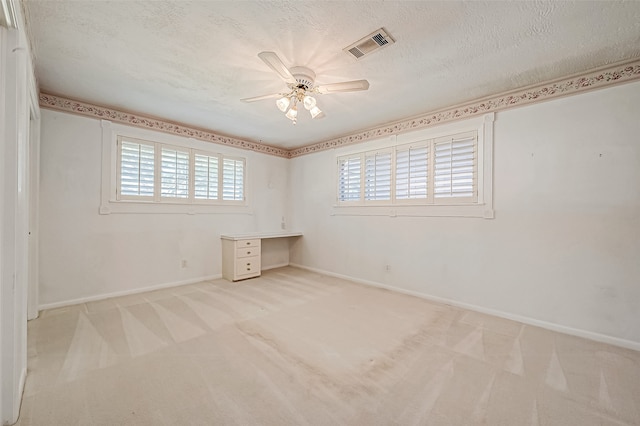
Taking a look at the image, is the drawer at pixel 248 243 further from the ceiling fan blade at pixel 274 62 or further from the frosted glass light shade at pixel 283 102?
the ceiling fan blade at pixel 274 62

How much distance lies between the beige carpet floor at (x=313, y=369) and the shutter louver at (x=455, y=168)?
4.93 feet

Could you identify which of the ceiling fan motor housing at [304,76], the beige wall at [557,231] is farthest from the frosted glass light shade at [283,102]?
the beige wall at [557,231]

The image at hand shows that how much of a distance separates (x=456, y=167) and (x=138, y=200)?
4.42 m

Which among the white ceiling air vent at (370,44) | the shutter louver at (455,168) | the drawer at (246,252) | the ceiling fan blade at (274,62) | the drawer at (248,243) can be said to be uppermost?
the white ceiling air vent at (370,44)

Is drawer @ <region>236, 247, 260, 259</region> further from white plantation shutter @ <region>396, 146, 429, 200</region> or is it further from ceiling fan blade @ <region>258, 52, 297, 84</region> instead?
ceiling fan blade @ <region>258, 52, 297, 84</region>

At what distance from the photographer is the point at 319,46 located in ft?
7.34

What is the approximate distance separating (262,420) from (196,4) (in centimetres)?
267

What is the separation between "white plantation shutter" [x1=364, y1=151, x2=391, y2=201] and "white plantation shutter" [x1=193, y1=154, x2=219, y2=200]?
2.62m

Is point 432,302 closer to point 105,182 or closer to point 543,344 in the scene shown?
point 543,344

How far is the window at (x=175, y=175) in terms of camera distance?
3801mm

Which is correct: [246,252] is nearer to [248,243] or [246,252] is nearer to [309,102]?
[248,243]

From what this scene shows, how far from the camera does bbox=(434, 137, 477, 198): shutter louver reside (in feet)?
11.1

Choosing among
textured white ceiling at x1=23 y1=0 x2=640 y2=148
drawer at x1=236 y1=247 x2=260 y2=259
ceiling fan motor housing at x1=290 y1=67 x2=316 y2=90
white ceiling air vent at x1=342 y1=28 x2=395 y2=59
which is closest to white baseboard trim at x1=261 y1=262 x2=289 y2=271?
drawer at x1=236 y1=247 x2=260 y2=259

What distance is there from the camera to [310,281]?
4562mm
